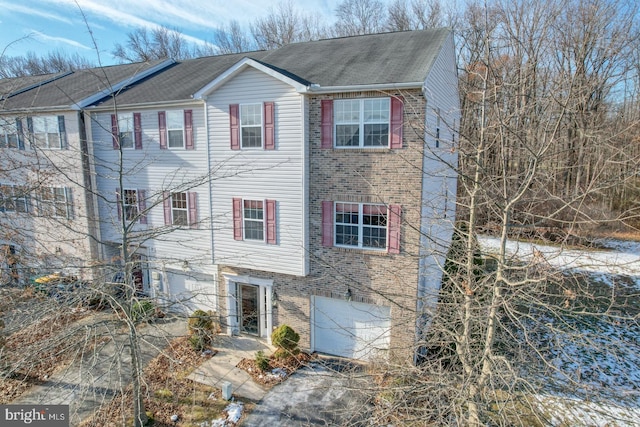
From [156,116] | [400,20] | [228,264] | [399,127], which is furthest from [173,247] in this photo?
[400,20]

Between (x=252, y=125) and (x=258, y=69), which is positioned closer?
(x=258, y=69)

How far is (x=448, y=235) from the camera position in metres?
16.9

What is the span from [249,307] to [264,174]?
16.7 feet

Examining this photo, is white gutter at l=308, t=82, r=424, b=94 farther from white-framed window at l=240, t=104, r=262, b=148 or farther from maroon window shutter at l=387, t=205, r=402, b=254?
maroon window shutter at l=387, t=205, r=402, b=254

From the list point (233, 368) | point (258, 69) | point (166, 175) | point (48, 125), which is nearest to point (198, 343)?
point (233, 368)

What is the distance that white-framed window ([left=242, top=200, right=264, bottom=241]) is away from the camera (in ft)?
40.4

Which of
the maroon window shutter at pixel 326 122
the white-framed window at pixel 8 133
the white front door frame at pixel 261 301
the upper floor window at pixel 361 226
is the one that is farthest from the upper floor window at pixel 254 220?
the white-framed window at pixel 8 133

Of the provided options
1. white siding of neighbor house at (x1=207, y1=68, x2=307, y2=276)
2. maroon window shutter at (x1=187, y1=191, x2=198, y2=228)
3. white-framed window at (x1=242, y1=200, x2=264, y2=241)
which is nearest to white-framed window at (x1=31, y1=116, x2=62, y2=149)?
maroon window shutter at (x1=187, y1=191, x2=198, y2=228)

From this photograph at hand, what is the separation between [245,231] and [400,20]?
29839 millimetres

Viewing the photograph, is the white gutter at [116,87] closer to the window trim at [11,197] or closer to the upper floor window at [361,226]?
the window trim at [11,197]

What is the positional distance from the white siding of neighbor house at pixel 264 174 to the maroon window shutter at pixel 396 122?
2.73 meters

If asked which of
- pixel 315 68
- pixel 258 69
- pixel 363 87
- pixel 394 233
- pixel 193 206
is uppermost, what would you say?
pixel 315 68

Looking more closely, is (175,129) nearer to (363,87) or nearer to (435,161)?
(363,87)

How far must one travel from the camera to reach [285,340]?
11.9m
